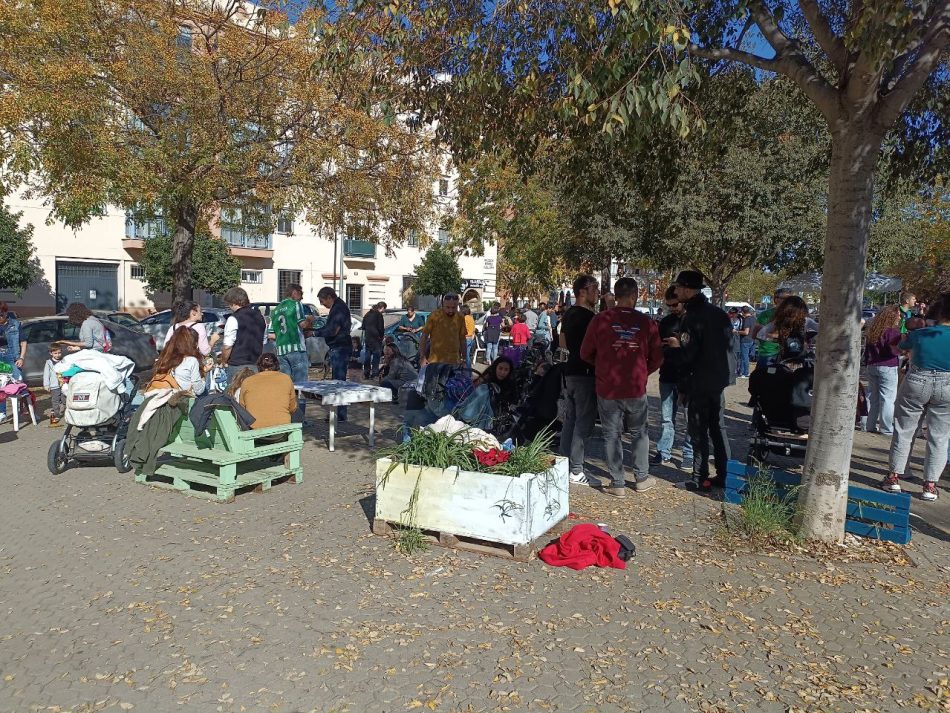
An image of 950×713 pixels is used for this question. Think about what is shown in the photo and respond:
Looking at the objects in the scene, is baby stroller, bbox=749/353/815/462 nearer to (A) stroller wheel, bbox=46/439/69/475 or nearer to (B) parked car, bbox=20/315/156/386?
(A) stroller wheel, bbox=46/439/69/475

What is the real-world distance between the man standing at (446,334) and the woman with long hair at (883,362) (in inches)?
199

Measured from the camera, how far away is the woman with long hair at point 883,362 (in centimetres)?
897

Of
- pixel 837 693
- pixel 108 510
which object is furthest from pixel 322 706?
pixel 108 510

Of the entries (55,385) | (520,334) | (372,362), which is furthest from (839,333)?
(520,334)

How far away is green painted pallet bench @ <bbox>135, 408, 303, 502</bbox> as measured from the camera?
6344mm

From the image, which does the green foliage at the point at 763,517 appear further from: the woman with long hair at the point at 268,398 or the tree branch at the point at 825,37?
the woman with long hair at the point at 268,398

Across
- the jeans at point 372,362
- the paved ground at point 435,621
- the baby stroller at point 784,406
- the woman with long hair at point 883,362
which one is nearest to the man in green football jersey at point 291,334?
the paved ground at point 435,621

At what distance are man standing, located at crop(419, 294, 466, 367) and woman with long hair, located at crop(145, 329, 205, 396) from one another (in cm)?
264

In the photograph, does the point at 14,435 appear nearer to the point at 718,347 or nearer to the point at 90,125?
the point at 90,125

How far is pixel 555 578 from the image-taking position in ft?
15.5

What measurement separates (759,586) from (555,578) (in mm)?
1256

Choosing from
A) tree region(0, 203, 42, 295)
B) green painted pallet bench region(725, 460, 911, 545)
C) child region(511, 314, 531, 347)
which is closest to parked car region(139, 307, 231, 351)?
child region(511, 314, 531, 347)

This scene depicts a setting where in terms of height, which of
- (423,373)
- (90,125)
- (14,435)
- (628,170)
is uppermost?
(90,125)

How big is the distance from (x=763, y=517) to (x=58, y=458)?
6.42 meters
